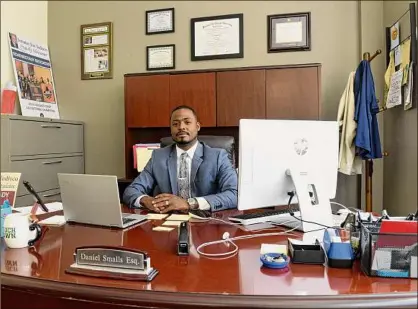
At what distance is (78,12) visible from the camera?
146 inches

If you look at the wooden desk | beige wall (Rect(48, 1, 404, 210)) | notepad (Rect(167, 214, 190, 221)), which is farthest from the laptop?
beige wall (Rect(48, 1, 404, 210))

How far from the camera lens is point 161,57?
3.49 metres

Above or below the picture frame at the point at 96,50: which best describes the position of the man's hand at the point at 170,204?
below

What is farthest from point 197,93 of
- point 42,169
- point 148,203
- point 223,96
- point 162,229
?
point 162,229

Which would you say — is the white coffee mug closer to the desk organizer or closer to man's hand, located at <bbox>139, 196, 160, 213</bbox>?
man's hand, located at <bbox>139, 196, 160, 213</bbox>

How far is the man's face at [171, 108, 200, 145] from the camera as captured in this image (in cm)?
217

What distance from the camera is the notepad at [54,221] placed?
4.67ft

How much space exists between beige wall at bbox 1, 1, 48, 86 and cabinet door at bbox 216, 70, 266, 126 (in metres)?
1.87

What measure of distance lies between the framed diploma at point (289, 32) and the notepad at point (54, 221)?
239 centimetres

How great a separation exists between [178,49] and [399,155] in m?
2.09

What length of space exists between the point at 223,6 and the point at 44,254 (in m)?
2.88

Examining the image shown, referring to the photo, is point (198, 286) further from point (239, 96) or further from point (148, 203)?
point (239, 96)

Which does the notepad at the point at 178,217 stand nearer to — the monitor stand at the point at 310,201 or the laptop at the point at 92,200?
the laptop at the point at 92,200

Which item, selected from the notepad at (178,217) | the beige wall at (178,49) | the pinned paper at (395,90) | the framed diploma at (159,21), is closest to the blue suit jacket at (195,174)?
the notepad at (178,217)
